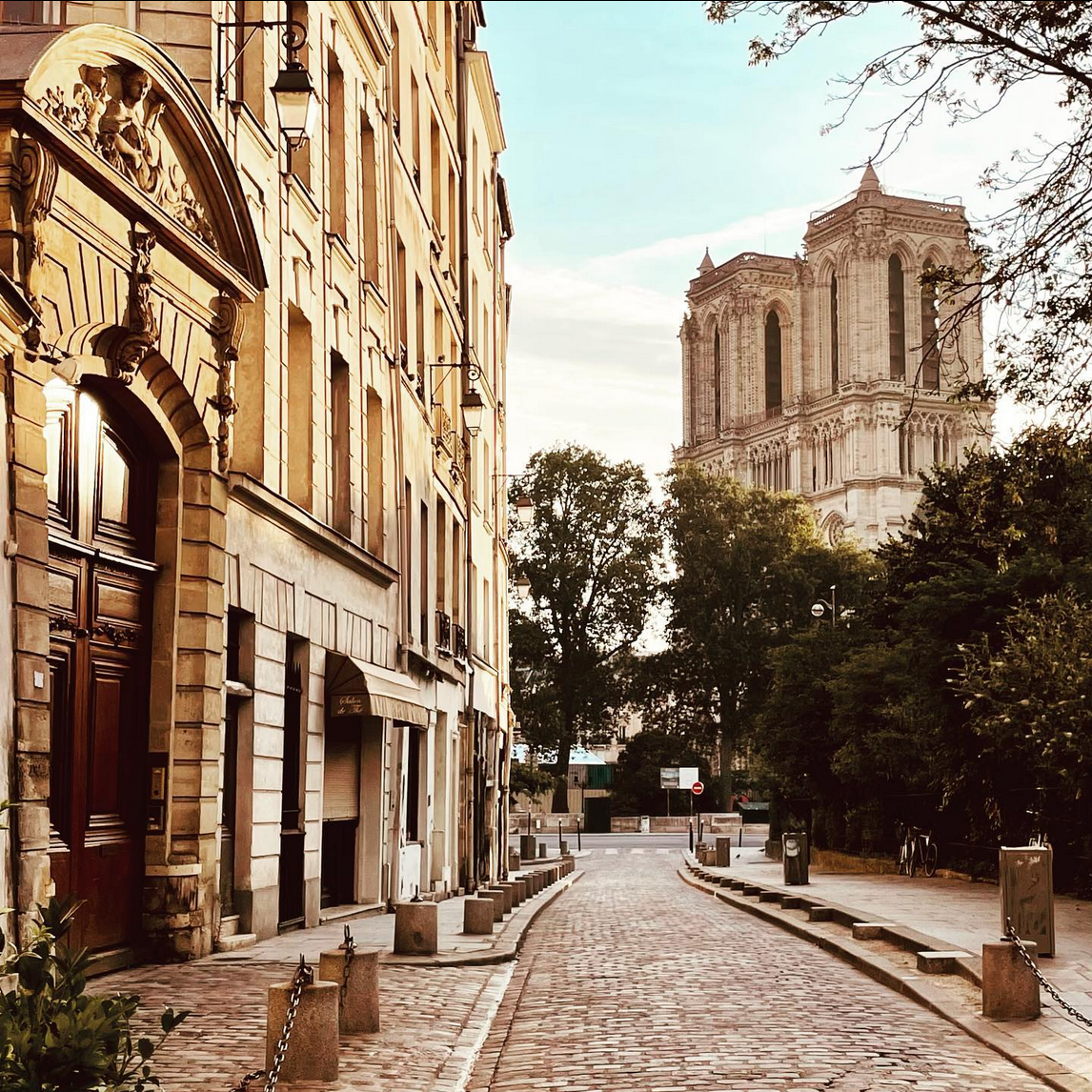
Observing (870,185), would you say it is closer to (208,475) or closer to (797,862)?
(797,862)

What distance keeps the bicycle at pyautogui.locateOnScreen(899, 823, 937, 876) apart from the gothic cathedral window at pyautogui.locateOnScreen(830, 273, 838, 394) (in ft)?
279

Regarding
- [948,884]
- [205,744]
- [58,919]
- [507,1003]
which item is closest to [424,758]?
[948,884]

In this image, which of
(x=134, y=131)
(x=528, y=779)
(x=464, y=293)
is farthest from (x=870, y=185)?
(x=134, y=131)

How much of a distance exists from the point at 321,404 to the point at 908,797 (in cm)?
2055

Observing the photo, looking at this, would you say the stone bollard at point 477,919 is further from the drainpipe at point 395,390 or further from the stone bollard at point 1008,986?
the stone bollard at point 1008,986

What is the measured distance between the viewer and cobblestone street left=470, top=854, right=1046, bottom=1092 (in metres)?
9.05

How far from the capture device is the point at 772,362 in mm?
126438

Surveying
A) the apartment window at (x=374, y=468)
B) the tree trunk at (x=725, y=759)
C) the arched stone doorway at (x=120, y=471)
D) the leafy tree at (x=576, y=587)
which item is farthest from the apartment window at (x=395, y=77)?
the tree trunk at (x=725, y=759)

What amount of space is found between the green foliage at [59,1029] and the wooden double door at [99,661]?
638 cm

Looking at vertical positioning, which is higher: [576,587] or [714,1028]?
[576,587]

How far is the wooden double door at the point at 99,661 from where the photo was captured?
41.4 feet

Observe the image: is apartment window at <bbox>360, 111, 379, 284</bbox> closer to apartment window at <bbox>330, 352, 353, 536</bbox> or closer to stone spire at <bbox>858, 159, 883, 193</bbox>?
apartment window at <bbox>330, 352, 353, 536</bbox>

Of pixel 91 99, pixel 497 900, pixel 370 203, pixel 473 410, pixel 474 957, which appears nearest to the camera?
pixel 91 99

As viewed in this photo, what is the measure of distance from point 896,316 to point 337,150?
97430mm
